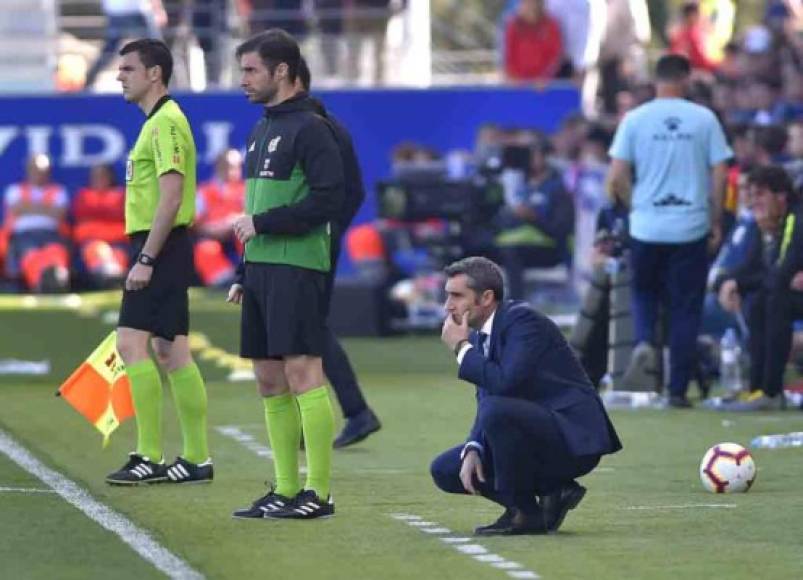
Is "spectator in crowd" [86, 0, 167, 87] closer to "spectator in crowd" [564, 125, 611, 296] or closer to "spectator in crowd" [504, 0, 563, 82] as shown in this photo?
"spectator in crowd" [504, 0, 563, 82]

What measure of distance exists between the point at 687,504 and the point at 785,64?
48.6 ft

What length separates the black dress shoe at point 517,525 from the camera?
28.9ft

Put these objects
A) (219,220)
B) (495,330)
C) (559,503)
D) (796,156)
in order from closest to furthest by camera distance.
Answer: (495,330) < (559,503) < (796,156) < (219,220)

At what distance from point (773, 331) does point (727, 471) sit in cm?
397

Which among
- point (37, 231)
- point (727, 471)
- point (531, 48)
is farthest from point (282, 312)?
point (531, 48)

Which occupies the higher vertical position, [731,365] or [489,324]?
[489,324]

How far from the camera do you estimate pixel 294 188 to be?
9344 mm

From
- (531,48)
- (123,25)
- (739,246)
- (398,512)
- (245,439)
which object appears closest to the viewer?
(398,512)

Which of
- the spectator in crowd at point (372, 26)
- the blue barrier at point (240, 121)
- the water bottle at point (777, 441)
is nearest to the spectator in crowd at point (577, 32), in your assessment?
the blue barrier at point (240, 121)

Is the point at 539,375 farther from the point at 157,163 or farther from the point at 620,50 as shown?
the point at 620,50

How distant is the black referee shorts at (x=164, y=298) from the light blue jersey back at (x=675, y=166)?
14.1 feet

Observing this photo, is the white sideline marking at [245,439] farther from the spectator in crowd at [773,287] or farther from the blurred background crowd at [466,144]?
the blurred background crowd at [466,144]

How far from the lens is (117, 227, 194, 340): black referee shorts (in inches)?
414

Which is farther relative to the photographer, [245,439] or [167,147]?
[245,439]
